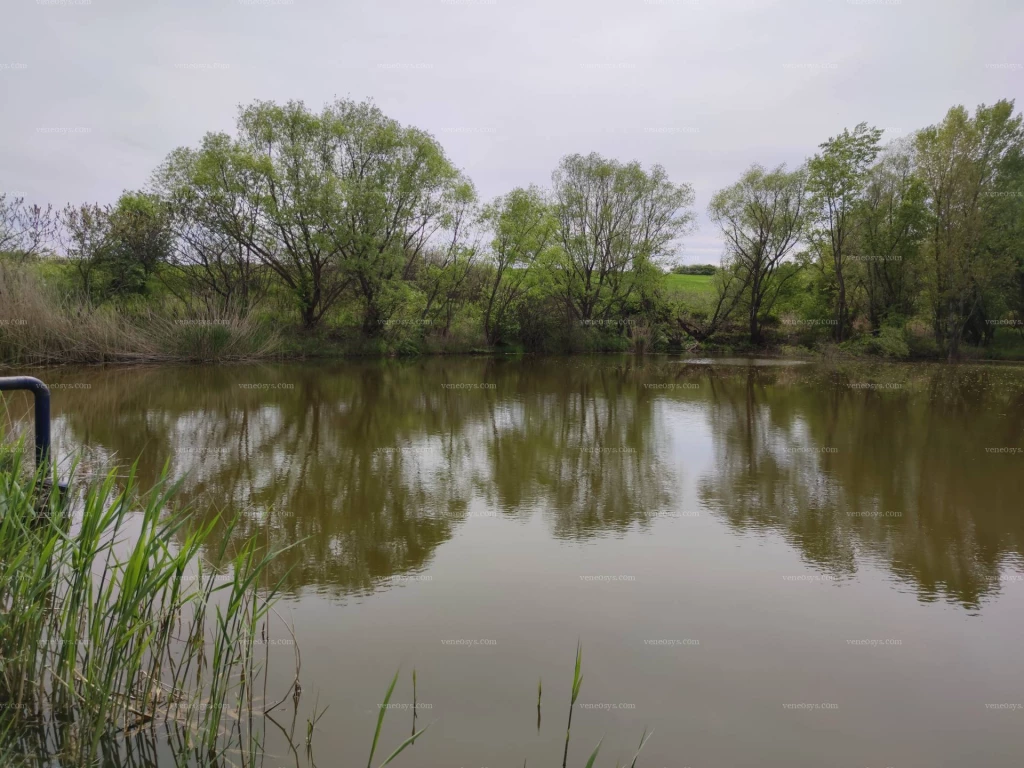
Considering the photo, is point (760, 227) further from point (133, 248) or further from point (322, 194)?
point (133, 248)

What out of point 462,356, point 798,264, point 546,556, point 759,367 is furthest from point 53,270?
point 798,264

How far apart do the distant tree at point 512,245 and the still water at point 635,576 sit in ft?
69.0

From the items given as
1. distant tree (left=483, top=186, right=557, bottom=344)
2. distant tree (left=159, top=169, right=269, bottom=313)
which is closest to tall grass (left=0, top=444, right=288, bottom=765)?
distant tree (left=159, top=169, right=269, bottom=313)

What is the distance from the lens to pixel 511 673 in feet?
11.2

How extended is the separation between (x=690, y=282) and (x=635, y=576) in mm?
46343

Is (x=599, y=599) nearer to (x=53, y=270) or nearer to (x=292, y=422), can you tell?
(x=292, y=422)

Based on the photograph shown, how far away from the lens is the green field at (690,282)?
4136 centimetres

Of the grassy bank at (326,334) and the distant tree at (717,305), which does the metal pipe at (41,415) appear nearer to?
the grassy bank at (326,334)

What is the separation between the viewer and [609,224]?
1393 inches

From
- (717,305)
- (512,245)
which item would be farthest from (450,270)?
(717,305)

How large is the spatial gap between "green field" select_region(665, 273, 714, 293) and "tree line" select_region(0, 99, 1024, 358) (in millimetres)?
4078

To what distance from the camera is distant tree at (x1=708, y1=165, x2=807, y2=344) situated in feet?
111

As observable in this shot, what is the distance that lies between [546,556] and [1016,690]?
2.99 m

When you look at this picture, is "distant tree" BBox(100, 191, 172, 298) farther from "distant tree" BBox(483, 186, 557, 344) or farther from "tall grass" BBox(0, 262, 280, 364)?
"distant tree" BBox(483, 186, 557, 344)
